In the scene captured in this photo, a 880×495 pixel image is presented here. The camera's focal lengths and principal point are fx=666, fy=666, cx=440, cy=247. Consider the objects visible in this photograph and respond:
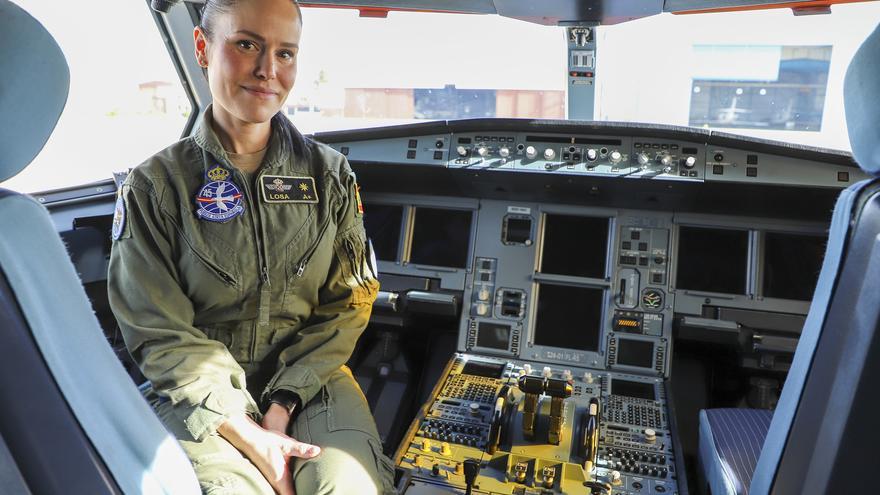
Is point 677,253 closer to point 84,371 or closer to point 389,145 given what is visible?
point 389,145

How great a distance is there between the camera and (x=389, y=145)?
302 cm

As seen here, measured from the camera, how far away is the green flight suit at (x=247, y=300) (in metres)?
1.36

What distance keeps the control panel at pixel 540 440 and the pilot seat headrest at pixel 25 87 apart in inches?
53.0

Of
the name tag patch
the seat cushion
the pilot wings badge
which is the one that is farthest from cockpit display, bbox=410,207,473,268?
the pilot wings badge

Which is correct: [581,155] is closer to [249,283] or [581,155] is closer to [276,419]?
[249,283]

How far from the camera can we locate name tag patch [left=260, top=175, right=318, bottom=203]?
1.56m

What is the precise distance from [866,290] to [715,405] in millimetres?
2272

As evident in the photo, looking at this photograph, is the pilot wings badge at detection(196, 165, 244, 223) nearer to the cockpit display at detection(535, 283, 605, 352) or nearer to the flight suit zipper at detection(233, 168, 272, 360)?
the flight suit zipper at detection(233, 168, 272, 360)

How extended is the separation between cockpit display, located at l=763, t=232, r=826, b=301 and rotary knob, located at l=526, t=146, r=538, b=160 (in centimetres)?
109

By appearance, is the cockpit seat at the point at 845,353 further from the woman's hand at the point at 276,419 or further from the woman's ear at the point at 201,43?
the woman's ear at the point at 201,43

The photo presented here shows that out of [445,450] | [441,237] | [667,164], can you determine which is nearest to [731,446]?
[445,450]

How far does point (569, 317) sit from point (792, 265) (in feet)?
3.18

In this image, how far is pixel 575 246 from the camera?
3.08 m

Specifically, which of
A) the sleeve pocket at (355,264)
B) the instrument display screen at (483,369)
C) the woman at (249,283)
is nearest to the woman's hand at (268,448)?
the woman at (249,283)
